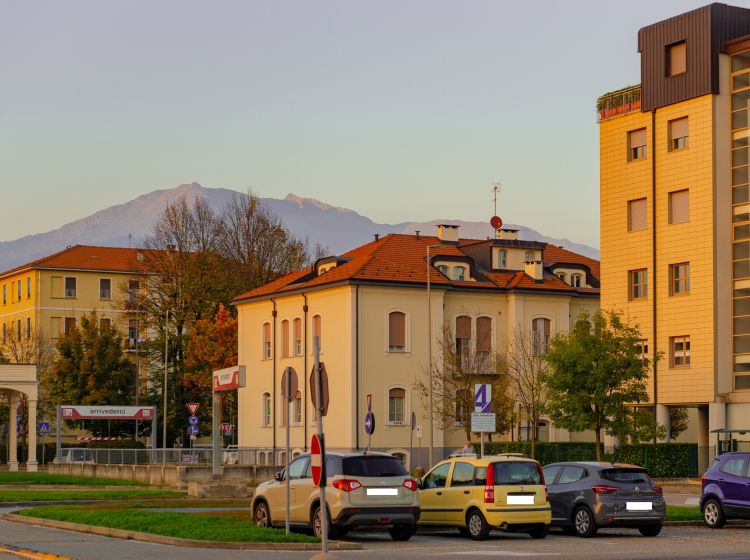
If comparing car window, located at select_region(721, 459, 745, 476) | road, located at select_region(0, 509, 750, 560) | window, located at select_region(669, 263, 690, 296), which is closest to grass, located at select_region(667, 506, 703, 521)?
car window, located at select_region(721, 459, 745, 476)

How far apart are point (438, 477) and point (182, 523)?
479 cm

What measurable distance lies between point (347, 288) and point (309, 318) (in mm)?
4210

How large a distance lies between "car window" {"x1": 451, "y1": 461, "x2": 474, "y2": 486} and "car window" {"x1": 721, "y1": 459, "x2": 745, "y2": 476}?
19.7 ft

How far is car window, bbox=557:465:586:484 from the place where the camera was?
26828 millimetres

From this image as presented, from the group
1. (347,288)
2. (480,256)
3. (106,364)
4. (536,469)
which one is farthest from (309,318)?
(536,469)

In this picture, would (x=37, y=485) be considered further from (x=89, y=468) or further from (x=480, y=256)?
(x=480, y=256)

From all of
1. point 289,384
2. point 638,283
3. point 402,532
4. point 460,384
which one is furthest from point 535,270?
point 289,384

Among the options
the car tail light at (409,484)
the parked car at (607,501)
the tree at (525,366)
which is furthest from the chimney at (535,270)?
the car tail light at (409,484)

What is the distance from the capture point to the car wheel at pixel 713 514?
2819 cm

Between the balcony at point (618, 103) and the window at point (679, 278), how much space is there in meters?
7.33

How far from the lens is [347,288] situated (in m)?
65.2

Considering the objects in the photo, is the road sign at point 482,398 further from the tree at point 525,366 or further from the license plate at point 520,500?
the tree at point 525,366

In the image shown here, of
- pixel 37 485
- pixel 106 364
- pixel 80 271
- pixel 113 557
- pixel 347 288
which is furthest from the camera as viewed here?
pixel 80 271

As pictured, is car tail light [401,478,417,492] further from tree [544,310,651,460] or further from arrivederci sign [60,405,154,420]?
arrivederci sign [60,405,154,420]
